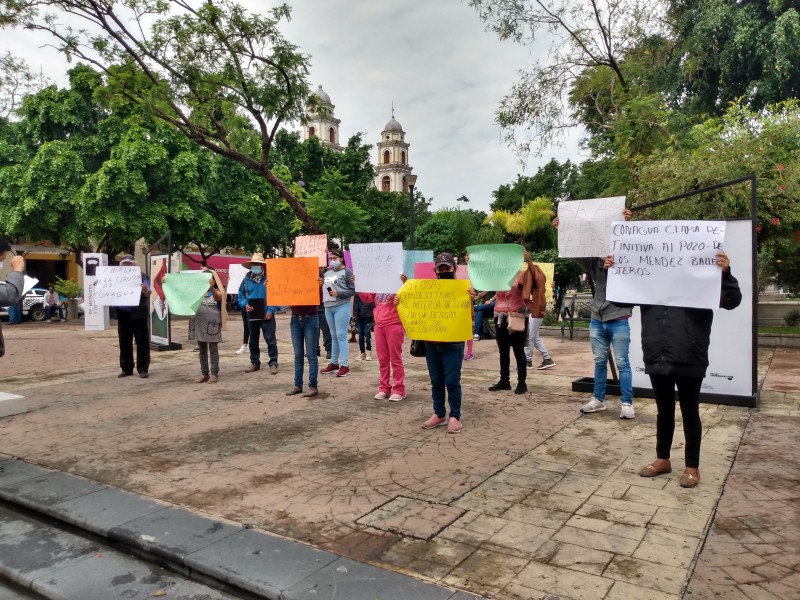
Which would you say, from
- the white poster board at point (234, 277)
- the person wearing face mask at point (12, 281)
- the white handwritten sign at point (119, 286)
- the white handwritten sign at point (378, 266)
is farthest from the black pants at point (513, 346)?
the white poster board at point (234, 277)

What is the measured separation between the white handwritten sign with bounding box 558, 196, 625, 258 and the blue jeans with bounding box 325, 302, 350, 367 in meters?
3.54

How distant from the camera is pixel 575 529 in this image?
11.2 feet

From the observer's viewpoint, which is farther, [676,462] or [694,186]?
[694,186]

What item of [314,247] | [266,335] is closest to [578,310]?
[314,247]

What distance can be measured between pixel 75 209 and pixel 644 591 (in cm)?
2707

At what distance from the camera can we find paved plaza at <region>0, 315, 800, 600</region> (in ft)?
9.81

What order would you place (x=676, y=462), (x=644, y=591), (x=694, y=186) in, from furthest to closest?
(x=694, y=186) → (x=676, y=462) → (x=644, y=591)

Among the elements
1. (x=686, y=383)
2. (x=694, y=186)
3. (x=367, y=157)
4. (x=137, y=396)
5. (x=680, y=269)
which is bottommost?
(x=137, y=396)

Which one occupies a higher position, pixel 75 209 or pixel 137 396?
pixel 75 209

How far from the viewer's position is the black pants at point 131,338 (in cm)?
911

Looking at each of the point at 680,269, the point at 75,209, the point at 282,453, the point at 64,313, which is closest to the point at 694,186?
the point at 680,269

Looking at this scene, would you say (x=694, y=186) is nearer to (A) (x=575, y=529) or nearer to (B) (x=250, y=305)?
(B) (x=250, y=305)

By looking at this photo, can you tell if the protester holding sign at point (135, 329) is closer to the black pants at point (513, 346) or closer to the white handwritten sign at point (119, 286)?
the white handwritten sign at point (119, 286)

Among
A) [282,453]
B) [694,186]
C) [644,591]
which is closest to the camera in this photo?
[644,591]
